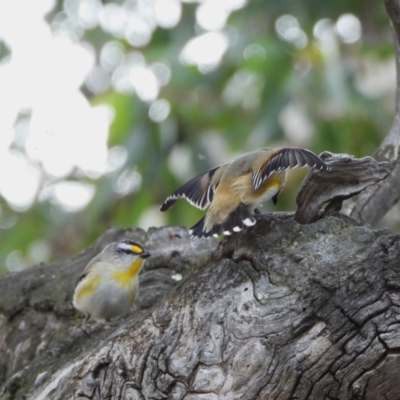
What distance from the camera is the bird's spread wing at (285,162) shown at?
362 cm

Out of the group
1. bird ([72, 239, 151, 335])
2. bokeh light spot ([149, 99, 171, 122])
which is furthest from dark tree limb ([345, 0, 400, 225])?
bokeh light spot ([149, 99, 171, 122])

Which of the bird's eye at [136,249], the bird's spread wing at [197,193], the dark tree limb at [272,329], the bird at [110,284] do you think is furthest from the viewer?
the bird's eye at [136,249]

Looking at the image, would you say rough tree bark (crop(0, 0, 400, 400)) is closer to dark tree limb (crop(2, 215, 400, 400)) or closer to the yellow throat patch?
dark tree limb (crop(2, 215, 400, 400))

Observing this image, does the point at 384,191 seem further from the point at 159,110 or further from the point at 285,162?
the point at 159,110

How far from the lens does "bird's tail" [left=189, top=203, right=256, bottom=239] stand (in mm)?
3746

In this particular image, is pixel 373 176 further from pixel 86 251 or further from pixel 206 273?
pixel 86 251

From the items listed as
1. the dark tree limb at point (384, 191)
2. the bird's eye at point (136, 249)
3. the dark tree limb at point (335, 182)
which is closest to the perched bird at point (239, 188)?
the dark tree limb at point (335, 182)

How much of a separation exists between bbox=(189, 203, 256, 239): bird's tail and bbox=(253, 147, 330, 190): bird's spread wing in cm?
19

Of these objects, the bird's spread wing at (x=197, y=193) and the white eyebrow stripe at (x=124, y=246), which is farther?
the white eyebrow stripe at (x=124, y=246)

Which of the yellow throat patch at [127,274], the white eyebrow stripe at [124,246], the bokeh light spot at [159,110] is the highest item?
the bokeh light spot at [159,110]

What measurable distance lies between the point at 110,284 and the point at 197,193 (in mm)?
892

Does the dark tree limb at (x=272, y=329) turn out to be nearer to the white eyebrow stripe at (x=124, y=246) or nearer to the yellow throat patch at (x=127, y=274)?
the yellow throat patch at (x=127, y=274)

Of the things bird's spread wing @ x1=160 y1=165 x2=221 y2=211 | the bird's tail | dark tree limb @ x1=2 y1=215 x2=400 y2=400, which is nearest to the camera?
dark tree limb @ x1=2 y1=215 x2=400 y2=400

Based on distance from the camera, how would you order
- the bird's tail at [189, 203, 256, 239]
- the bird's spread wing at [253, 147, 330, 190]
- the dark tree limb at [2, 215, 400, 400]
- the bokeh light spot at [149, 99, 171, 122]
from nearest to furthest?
the dark tree limb at [2, 215, 400, 400]
the bird's spread wing at [253, 147, 330, 190]
the bird's tail at [189, 203, 256, 239]
the bokeh light spot at [149, 99, 171, 122]
